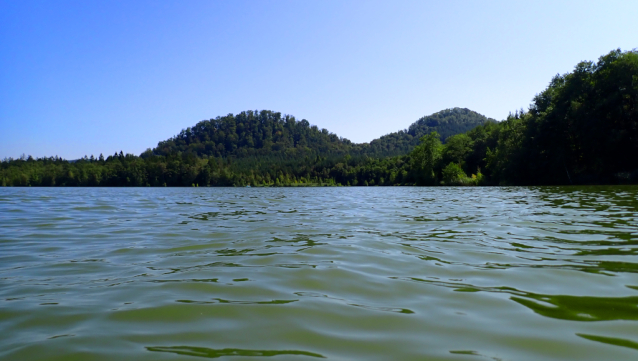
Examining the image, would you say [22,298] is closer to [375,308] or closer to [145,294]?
[145,294]

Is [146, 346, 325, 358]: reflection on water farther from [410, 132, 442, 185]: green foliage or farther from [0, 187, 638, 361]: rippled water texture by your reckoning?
[410, 132, 442, 185]: green foliage

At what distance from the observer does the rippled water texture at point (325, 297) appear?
2.74 m

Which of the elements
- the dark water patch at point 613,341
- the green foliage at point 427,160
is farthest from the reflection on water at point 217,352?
the green foliage at point 427,160

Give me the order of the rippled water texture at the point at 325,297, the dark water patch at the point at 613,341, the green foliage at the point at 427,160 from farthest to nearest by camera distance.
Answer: the green foliage at the point at 427,160 < the rippled water texture at the point at 325,297 < the dark water patch at the point at 613,341

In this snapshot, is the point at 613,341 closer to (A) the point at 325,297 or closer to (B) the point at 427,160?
(A) the point at 325,297

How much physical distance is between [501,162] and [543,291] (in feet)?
198

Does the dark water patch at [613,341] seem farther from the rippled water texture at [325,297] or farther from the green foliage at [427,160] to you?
the green foliage at [427,160]

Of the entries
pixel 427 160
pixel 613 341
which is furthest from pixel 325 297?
pixel 427 160

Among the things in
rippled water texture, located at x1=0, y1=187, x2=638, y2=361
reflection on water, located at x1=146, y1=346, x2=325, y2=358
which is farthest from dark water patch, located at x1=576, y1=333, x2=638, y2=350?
reflection on water, located at x1=146, y1=346, x2=325, y2=358

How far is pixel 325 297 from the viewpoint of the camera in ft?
13.1

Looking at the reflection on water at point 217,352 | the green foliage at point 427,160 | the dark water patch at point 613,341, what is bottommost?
the reflection on water at point 217,352

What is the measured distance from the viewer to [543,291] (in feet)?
13.1

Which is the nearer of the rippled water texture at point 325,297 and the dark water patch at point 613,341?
→ the dark water patch at point 613,341

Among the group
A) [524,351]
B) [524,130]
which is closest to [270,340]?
[524,351]
